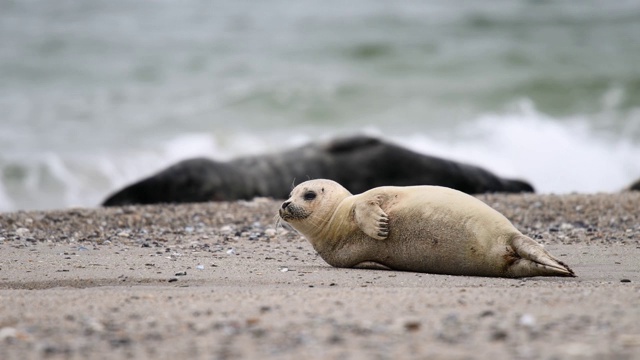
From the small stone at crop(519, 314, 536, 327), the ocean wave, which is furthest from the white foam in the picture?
the small stone at crop(519, 314, 536, 327)

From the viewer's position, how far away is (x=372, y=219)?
16.0 feet

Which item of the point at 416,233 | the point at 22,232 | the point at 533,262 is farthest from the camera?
the point at 22,232

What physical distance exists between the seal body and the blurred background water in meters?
6.82

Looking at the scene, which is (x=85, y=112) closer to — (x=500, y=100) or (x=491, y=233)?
(x=500, y=100)

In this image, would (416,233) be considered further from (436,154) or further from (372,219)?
(436,154)

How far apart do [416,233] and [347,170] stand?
5.89 metres

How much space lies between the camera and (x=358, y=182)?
1063cm

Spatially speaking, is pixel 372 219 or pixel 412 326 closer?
pixel 412 326

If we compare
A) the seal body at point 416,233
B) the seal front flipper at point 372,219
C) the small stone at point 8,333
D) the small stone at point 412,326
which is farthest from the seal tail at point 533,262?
the small stone at point 8,333

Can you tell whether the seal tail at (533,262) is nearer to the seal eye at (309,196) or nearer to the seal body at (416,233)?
the seal body at (416,233)

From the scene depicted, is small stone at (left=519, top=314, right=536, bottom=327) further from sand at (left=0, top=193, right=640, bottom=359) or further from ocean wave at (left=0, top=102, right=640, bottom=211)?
ocean wave at (left=0, top=102, right=640, bottom=211)

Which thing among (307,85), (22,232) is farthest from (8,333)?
(307,85)

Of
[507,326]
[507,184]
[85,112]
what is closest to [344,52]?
→ [85,112]

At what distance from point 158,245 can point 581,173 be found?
27.7ft
